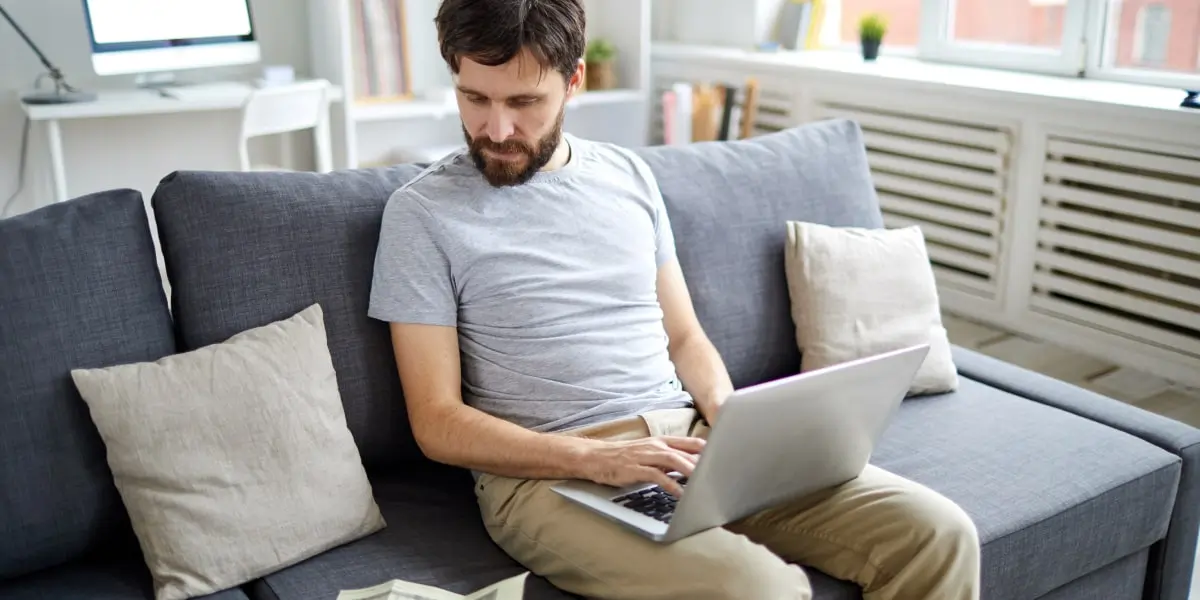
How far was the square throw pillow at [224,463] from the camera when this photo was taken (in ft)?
4.50

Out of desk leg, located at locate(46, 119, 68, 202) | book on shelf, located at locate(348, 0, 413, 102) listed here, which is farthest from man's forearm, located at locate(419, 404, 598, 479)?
book on shelf, located at locate(348, 0, 413, 102)

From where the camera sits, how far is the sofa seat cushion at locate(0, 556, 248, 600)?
1.37 meters

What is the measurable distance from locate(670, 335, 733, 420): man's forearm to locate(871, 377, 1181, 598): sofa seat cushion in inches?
11.0

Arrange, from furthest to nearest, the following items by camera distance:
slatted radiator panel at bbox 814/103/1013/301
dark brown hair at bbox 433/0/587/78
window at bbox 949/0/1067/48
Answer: window at bbox 949/0/1067/48, slatted radiator panel at bbox 814/103/1013/301, dark brown hair at bbox 433/0/587/78

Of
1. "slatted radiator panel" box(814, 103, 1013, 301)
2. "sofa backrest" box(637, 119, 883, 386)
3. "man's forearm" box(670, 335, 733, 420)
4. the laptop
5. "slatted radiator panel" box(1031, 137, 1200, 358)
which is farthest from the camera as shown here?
"slatted radiator panel" box(814, 103, 1013, 301)

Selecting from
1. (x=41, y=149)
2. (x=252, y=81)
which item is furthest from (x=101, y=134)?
(x=252, y=81)

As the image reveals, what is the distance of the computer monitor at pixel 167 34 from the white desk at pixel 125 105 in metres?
0.08

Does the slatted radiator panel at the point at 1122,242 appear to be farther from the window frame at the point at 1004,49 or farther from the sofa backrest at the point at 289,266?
the sofa backrest at the point at 289,266

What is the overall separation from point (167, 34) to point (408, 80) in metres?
0.82

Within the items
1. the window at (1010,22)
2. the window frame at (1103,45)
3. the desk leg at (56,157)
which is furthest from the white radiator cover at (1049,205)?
the desk leg at (56,157)

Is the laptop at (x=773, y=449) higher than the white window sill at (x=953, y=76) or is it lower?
lower

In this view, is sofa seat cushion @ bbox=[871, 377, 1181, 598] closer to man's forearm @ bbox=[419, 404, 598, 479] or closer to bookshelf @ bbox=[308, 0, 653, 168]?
man's forearm @ bbox=[419, 404, 598, 479]

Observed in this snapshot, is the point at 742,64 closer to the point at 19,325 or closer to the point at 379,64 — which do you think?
the point at 379,64

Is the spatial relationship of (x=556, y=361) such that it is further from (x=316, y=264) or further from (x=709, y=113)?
(x=709, y=113)
